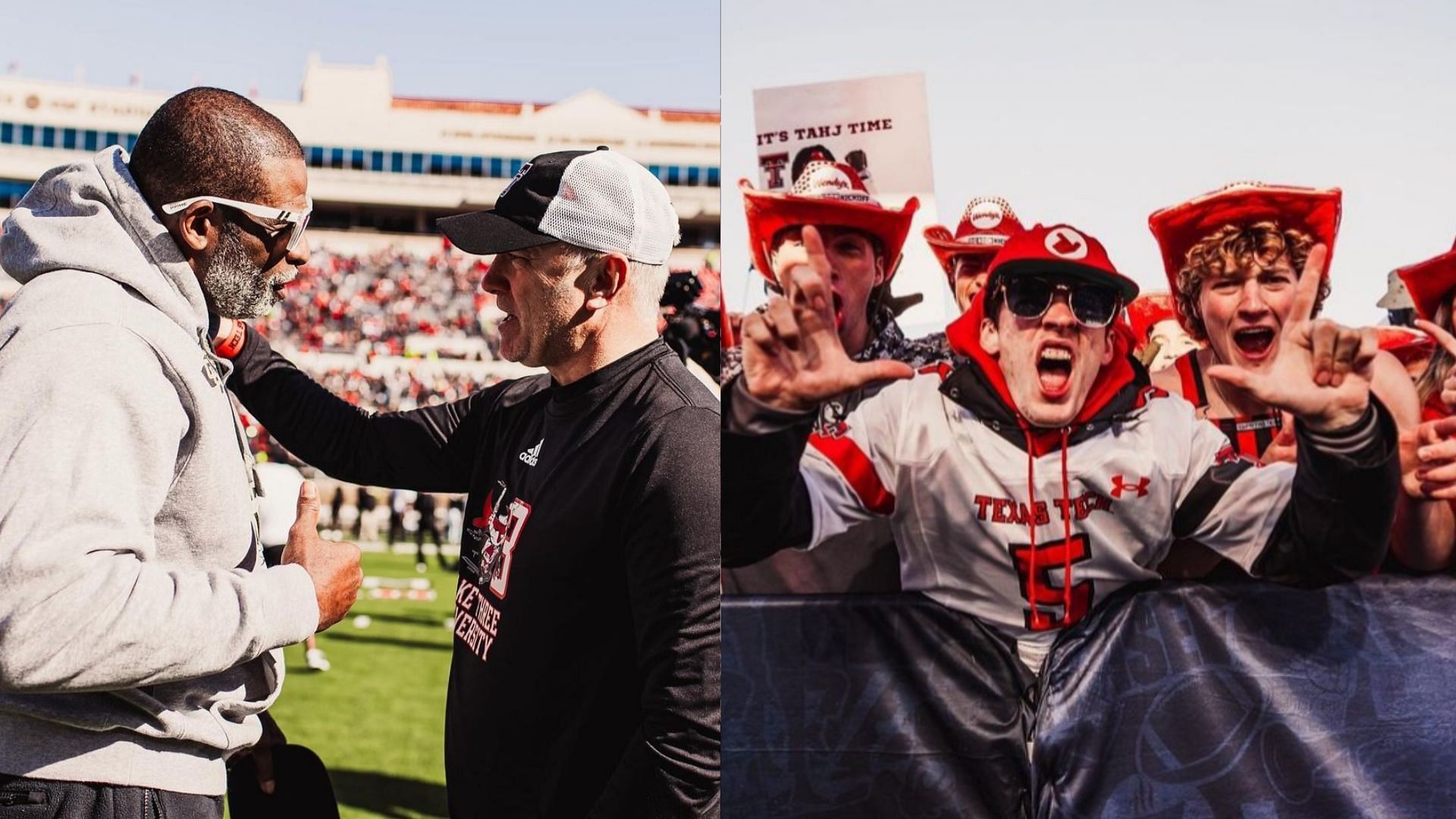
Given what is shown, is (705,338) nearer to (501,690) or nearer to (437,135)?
(501,690)

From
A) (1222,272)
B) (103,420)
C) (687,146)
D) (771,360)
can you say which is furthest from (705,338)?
(687,146)

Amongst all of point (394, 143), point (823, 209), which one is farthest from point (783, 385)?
point (394, 143)

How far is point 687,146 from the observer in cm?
4822

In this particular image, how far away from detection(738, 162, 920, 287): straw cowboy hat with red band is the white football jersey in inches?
13.6

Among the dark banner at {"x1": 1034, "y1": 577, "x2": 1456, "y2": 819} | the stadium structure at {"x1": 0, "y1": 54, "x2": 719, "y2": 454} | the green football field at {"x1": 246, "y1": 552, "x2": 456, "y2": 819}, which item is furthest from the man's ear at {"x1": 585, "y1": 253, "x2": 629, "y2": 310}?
the stadium structure at {"x1": 0, "y1": 54, "x2": 719, "y2": 454}

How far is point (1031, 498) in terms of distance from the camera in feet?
8.93

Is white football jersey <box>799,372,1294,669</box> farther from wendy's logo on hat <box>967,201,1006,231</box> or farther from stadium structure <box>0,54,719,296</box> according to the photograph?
stadium structure <box>0,54,719,296</box>

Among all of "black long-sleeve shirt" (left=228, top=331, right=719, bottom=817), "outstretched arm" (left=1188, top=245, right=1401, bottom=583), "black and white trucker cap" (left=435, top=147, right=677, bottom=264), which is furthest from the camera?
"outstretched arm" (left=1188, top=245, right=1401, bottom=583)

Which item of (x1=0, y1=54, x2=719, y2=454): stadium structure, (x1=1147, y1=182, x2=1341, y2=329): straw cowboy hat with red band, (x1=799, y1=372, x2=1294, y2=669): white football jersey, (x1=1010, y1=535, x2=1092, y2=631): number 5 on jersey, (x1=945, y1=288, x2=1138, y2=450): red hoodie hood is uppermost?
(x1=0, y1=54, x2=719, y2=454): stadium structure

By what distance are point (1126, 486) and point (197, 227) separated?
1.90 m

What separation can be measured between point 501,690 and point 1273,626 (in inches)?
64.3

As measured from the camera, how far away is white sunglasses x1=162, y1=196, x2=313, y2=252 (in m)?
2.18

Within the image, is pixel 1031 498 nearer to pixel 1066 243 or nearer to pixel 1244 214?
pixel 1066 243

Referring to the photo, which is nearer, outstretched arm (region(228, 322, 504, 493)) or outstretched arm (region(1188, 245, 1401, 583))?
outstretched arm (region(1188, 245, 1401, 583))
